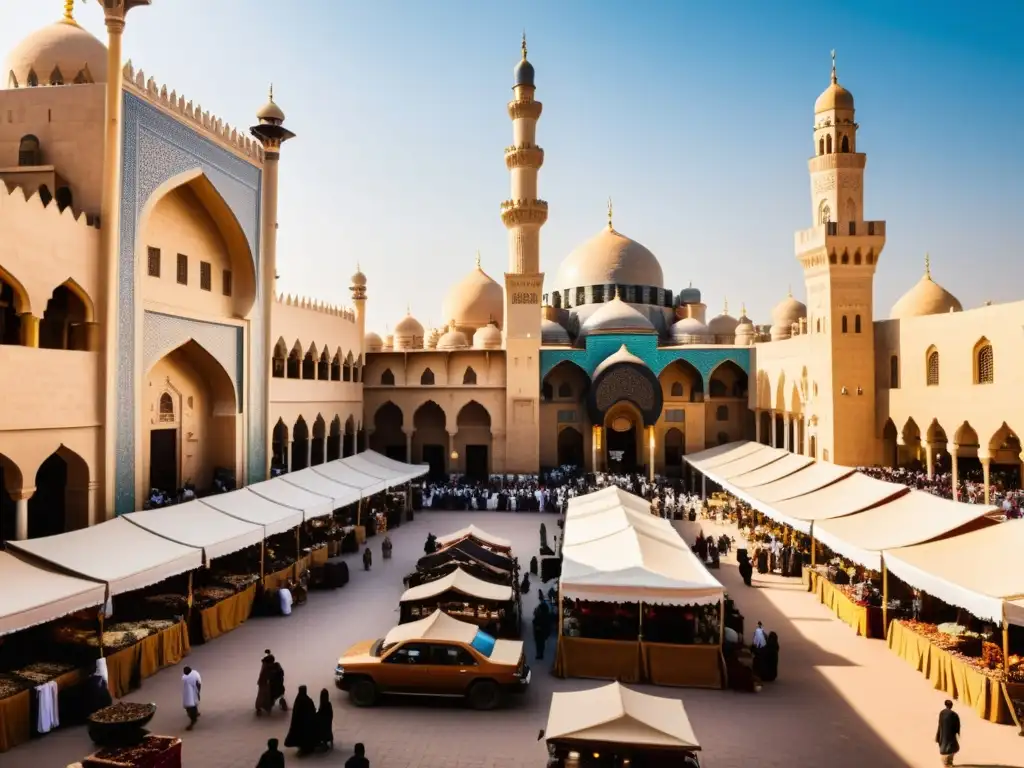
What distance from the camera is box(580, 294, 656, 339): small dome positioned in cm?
3122

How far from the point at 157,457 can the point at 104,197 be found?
643 cm

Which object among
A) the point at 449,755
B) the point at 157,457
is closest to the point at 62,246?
the point at 157,457

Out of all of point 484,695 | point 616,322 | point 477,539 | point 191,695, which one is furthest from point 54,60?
point 616,322

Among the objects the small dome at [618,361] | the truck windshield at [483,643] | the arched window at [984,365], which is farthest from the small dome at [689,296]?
the truck windshield at [483,643]

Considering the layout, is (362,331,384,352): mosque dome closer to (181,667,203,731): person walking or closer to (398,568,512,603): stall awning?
(398,568,512,603): stall awning

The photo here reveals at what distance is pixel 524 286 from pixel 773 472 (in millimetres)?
13075

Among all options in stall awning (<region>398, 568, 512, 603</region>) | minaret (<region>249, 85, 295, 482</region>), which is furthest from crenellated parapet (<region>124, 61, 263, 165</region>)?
stall awning (<region>398, 568, 512, 603</region>)

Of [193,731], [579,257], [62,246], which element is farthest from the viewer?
[579,257]

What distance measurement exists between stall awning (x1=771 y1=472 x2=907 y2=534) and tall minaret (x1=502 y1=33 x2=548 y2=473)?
559 inches

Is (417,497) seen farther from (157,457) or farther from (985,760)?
(985,760)

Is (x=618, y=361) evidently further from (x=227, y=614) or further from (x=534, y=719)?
(x=534, y=719)

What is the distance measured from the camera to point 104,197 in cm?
1341

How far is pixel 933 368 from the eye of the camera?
19.7 metres

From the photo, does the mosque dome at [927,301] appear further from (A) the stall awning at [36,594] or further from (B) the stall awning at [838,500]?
(A) the stall awning at [36,594]
